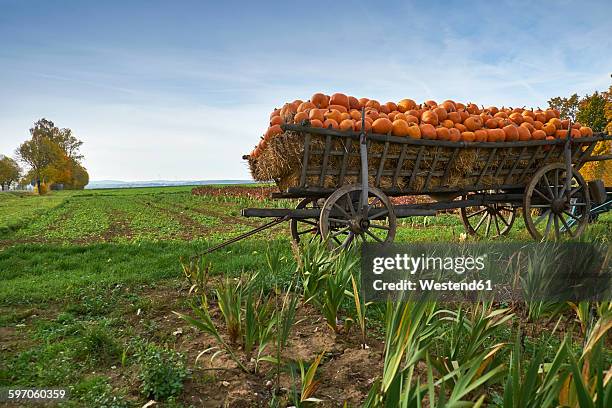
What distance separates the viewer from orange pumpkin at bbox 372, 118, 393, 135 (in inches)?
194

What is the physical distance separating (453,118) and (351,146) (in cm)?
178

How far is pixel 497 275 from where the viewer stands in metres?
3.45

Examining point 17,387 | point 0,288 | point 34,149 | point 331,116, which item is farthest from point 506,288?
point 34,149

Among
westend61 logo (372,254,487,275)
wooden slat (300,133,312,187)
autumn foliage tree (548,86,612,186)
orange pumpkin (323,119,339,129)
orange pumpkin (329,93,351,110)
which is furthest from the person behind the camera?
autumn foliage tree (548,86,612,186)

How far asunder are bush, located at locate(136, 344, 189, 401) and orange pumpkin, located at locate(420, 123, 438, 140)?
3.96 meters

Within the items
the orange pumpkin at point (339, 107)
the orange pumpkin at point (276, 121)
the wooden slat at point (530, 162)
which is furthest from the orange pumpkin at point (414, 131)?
the wooden slat at point (530, 162)

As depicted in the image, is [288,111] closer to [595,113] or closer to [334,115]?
[334,115]

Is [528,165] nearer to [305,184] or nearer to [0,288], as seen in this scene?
[305,184]

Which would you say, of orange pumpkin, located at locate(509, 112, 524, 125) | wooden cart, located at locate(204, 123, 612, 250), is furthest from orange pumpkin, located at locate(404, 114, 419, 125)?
orange pumpkin, located at locate(509, 112, 524, 125)

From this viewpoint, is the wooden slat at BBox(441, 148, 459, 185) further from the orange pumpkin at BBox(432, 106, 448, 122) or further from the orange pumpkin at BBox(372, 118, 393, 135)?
the orange pumpkin at BBox(372, 118, 393, 135)

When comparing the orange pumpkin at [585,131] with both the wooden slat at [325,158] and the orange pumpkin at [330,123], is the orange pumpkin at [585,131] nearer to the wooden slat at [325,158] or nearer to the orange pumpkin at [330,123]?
the orange pumpkin at [330,123]

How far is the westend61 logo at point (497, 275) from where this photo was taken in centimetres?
296

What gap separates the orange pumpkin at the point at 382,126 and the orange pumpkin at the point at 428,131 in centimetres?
52

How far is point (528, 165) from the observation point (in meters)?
6.19
